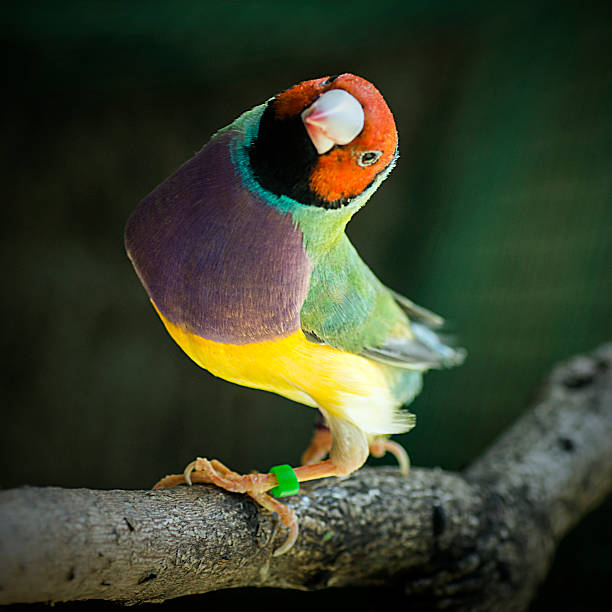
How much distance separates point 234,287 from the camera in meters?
0.93

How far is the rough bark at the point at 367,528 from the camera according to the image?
0.84m

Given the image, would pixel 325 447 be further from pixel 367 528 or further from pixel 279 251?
pixel 279 251

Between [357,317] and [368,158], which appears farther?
[357,317]

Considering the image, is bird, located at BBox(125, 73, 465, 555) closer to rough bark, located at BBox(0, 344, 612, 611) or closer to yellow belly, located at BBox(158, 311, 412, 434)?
Result: yellow belly, located at BBox(158, 311, 412, 434)

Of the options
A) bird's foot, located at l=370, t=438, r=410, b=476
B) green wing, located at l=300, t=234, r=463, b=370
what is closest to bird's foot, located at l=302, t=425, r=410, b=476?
bird's foot, located at l=370, t=438, r=410, b=476

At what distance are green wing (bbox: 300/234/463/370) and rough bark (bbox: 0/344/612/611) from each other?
0.99 ft

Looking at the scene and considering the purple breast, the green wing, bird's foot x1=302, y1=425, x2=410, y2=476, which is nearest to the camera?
the purple breast

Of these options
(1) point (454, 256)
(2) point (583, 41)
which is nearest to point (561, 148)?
(2) point (583, 41)

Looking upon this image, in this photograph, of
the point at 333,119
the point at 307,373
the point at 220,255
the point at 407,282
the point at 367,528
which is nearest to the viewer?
the point at 333,119

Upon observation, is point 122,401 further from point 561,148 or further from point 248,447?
point 561,148

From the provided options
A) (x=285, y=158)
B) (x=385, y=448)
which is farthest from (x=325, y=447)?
(x=285, y=158)

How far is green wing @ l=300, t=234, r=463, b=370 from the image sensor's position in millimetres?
1049

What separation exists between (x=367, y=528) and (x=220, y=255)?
0.72 metres

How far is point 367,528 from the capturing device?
1.37m
